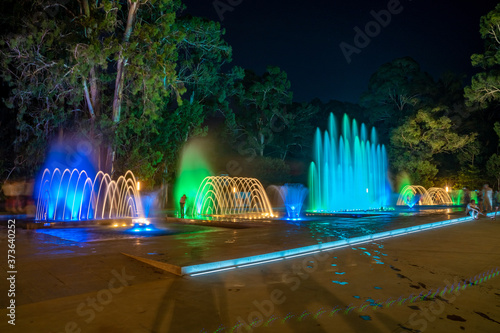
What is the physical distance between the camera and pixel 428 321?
4.21 m

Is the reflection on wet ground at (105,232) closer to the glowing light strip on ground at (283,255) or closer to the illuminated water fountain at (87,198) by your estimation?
the glowing light strip on ground at (283,255)

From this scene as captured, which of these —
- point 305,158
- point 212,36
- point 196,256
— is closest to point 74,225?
point 196,256

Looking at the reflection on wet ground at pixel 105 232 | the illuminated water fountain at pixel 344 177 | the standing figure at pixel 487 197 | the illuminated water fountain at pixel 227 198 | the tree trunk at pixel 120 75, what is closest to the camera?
the reflection on wet ground at pixel 105 232

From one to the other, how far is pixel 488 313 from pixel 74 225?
44.7ft

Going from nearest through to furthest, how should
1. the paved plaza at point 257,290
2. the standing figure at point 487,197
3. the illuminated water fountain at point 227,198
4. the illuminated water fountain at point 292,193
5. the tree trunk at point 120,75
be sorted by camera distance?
the paved plaza at point 257,290 → the standing figure at point 487,197 → the tree trunk at point 120,75 → the illuminated water fountain at point 227,198 → the illuminated water fountain at point 292,193

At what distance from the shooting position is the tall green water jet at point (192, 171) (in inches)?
1471

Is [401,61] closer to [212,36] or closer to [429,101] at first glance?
[429,101]

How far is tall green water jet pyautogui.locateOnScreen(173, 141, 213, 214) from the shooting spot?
37.4m

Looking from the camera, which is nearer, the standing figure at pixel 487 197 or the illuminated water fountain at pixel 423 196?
the standing figure at pixel 487 197

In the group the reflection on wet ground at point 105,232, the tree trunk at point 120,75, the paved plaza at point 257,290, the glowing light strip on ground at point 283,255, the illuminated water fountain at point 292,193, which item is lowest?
the paved plaza at point 257,290

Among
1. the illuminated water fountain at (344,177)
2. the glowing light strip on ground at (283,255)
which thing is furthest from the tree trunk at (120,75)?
the glowing light strip on ground at (283,255)

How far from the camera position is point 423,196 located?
36594 mm

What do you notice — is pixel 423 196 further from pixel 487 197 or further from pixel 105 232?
pixel 105 232

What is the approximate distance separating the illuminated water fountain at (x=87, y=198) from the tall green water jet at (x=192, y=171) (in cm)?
1085
